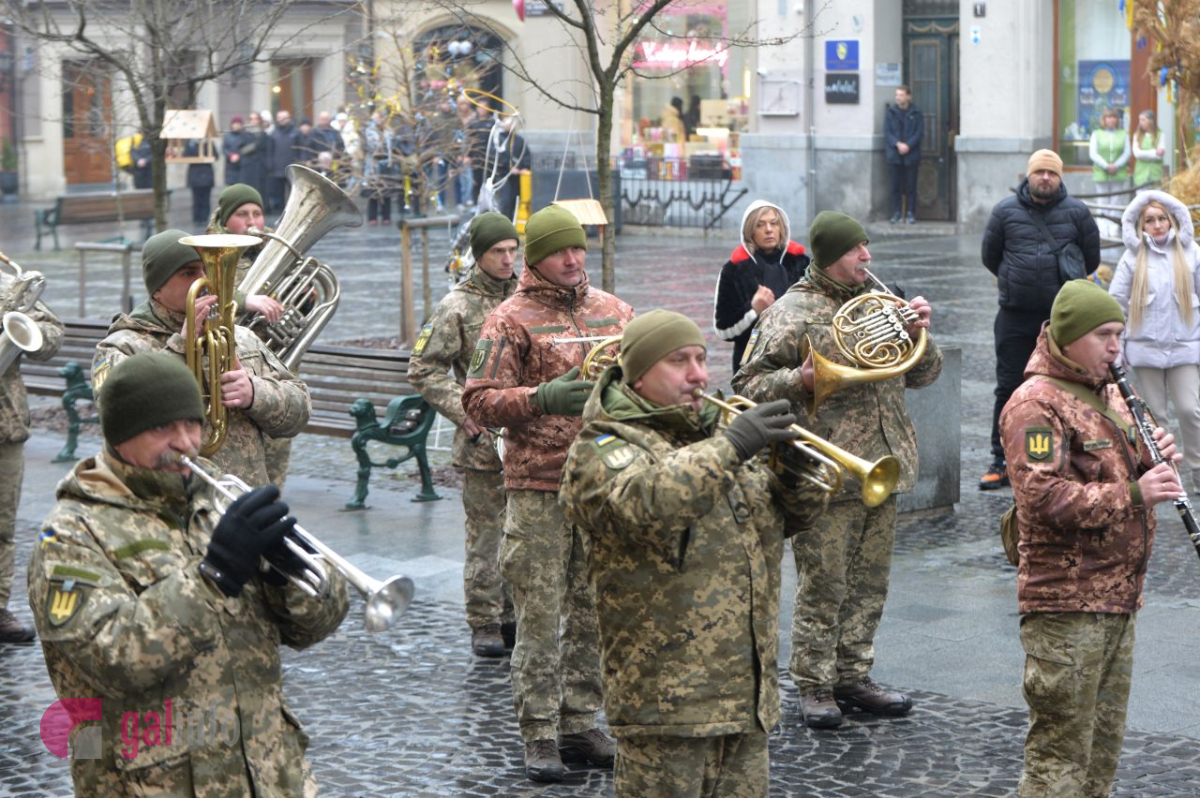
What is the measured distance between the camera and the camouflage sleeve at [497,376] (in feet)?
20.0

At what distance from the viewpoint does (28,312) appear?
7.56 meters

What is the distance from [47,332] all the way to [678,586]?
409 cm

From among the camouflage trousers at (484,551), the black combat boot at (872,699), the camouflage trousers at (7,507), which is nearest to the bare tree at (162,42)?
the camouflage trousers at (7,507)

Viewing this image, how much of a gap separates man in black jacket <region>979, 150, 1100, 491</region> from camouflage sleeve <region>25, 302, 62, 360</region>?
5077 millimetres

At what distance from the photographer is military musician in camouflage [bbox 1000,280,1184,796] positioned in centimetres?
504

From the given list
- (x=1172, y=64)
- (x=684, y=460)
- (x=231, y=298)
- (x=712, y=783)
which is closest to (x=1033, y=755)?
(x=712, y=783)

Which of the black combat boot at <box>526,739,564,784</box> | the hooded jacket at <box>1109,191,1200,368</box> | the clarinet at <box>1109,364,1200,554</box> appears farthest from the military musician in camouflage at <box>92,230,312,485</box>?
the hooded jacket at <box>1109,191,1200,368</box>

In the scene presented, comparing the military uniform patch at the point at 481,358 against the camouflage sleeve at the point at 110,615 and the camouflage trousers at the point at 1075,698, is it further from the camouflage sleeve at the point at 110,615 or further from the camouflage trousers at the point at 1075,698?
the camouflage sleeve at the point at 110,615

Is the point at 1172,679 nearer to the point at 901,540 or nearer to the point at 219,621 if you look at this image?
the point at 901,540

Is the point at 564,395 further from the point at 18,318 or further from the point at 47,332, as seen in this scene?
the point at 47,332

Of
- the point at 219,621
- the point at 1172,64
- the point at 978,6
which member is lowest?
the point at 219,621

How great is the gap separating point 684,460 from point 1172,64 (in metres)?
10.9

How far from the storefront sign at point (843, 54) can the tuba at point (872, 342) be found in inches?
779

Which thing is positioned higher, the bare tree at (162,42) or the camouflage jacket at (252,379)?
the bare tree at (162,42)
